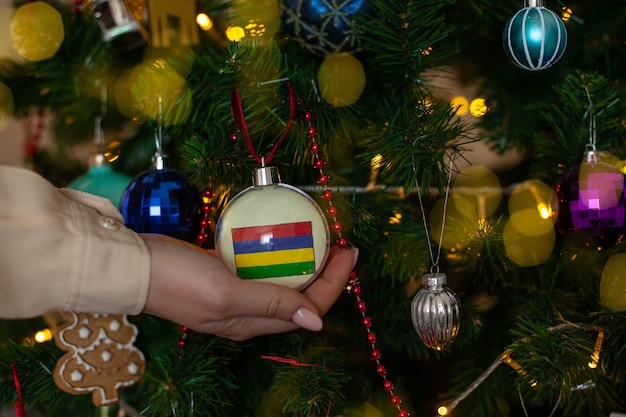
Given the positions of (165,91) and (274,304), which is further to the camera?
(165,91)

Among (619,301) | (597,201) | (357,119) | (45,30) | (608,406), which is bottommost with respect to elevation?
(608,406)

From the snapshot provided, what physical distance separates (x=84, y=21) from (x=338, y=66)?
1.20 ft

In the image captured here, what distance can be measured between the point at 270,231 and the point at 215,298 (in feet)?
0.28

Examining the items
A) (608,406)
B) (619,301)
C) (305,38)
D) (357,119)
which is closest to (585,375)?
(619,301)

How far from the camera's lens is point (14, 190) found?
19.6 inches

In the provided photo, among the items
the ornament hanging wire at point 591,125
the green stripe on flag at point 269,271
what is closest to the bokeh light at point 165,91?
the green stripe on flag at point 269,271

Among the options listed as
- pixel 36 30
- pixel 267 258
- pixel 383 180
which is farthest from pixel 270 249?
pixel 36 30

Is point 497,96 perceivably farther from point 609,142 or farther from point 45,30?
point 45,30

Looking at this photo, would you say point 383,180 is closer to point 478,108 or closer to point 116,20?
point 478,108

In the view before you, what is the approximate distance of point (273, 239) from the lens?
0.55 metres

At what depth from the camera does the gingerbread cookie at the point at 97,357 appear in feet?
2.18

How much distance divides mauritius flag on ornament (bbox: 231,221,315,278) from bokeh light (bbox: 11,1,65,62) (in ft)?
1.35

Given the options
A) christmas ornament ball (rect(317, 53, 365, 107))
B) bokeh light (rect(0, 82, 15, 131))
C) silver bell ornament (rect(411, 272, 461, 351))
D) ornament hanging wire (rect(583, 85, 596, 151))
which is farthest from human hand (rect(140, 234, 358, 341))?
bokeh light (rect(0, 82, 15, 131))

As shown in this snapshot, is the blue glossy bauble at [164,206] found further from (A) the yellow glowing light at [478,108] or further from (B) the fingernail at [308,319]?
(A) the yellow glowing light at [478,108]
